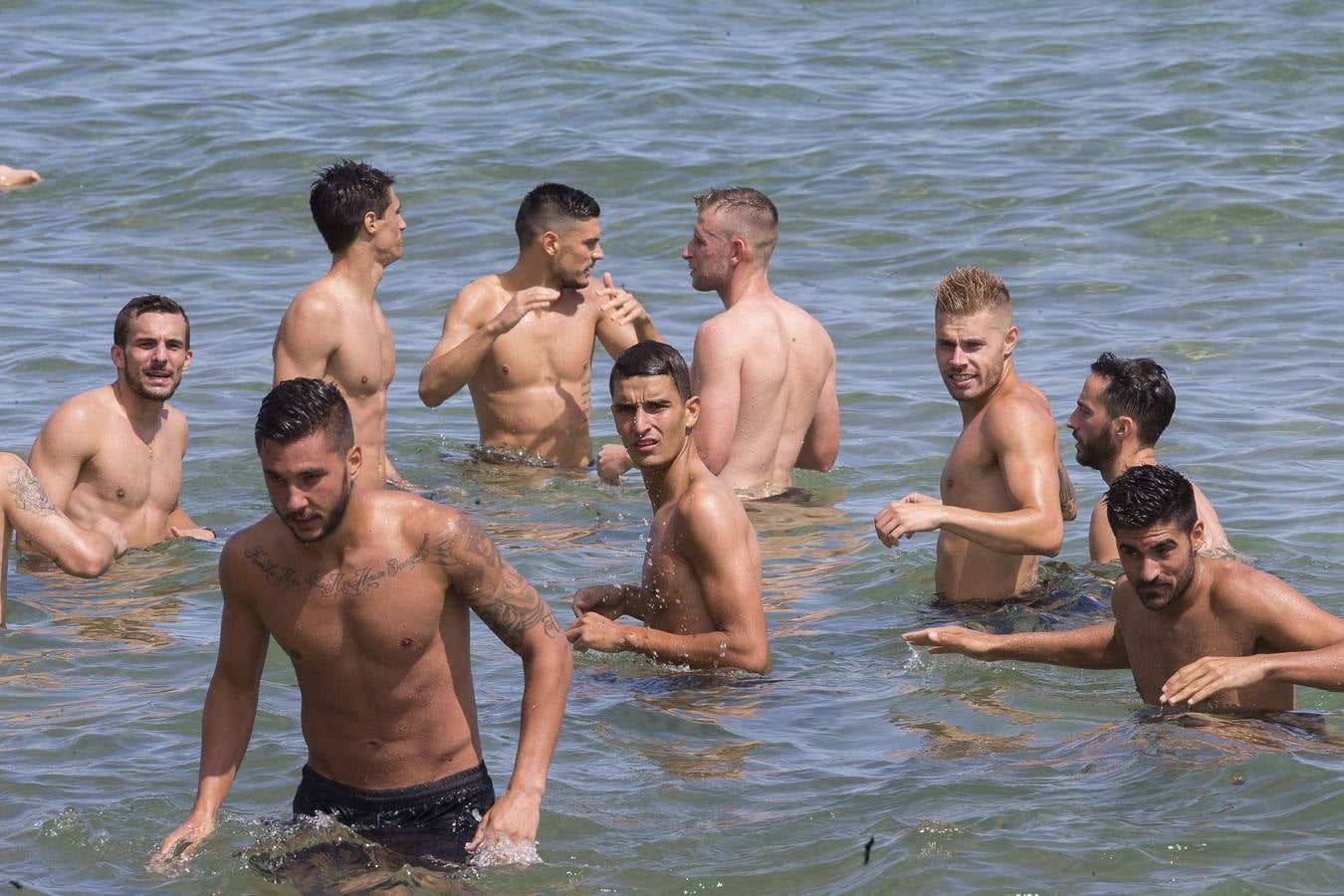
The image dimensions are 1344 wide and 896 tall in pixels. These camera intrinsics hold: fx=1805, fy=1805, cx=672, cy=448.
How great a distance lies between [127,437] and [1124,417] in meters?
4.09

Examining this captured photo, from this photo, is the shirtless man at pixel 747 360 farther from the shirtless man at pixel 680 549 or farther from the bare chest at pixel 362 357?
the shirtless man at pixel 680 549

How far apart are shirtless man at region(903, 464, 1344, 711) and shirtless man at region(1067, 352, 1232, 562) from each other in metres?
1.18

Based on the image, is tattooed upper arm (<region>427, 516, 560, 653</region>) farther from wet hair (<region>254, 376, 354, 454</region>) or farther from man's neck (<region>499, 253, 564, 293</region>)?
man's neck (<region>499, 253, 564, 293</region>)

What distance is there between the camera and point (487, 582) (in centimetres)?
443

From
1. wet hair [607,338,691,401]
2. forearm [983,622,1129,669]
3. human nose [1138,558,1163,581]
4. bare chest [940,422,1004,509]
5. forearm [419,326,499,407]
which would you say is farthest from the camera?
forearm [419,326,499,407]

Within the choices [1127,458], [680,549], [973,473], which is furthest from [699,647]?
[1127,458]

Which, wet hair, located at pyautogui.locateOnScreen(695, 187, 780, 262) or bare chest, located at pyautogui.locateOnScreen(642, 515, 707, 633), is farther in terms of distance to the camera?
wet hair, located at pyautogui.locateOnScreen(695, 187, 780, 262)

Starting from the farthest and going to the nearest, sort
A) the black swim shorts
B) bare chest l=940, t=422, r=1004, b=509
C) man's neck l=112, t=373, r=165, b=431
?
1. man's neck l=112, t=373, r=165, b=431
2. bare chest l=940, t=422, r=1004, b=509
3. the black swim shorts

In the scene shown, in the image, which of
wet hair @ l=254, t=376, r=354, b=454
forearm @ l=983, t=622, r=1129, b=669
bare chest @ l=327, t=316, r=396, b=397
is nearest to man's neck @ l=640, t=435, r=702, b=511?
forearm @ l=983, t=622, r=1129, b=669

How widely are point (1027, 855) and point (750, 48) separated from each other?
14.6m

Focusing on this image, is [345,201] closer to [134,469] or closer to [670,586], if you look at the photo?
[134,469]

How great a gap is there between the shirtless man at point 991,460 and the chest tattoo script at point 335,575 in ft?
7.20

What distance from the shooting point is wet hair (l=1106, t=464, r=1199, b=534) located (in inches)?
204

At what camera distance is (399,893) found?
4.42 m
